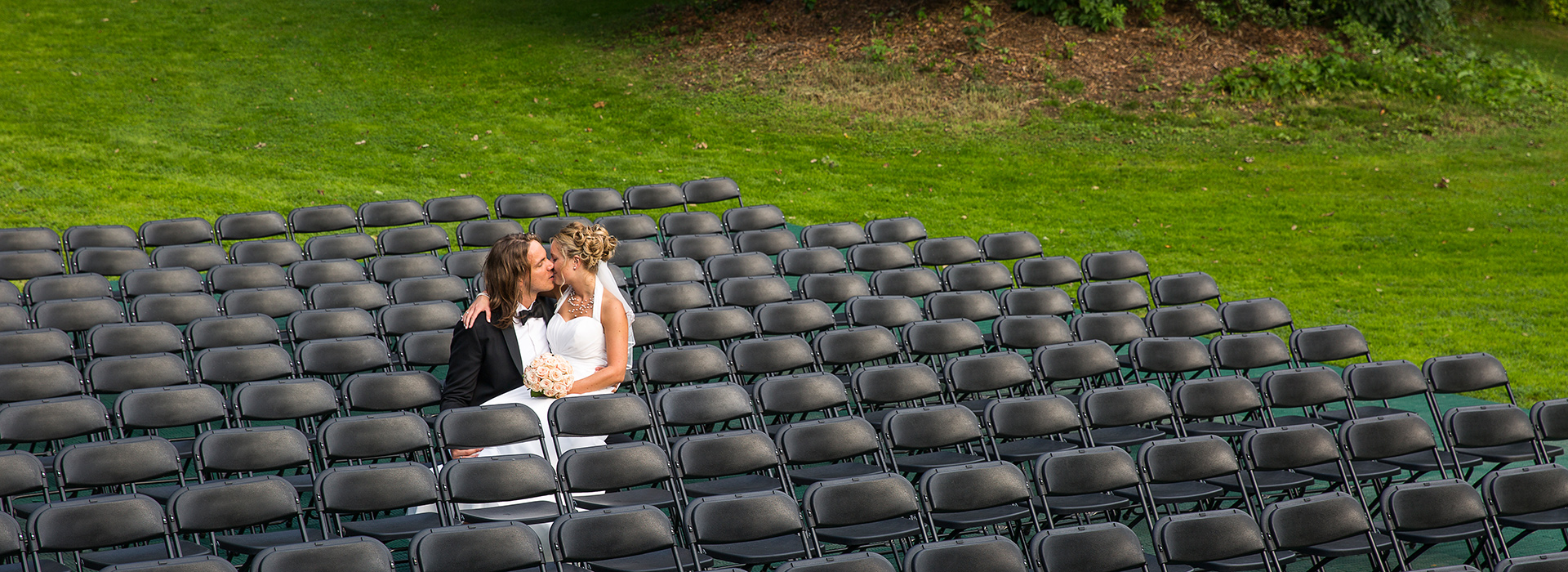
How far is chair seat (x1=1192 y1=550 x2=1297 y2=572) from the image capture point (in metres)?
4.25

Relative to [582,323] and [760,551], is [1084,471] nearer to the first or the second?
[760,551]

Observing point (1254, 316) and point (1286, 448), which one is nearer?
point (1286, 448)

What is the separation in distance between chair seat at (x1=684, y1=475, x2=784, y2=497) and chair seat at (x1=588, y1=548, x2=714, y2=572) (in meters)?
0.42

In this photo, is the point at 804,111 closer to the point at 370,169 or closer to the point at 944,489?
the point at 370,169

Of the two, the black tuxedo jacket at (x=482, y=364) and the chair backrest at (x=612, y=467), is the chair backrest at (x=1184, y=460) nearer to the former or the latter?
the chair backrest at (x=612, y=467)

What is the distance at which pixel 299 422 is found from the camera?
543 centimetres

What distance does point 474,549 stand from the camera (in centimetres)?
372


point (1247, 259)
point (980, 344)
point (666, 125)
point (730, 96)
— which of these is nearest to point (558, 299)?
point (980, 344)

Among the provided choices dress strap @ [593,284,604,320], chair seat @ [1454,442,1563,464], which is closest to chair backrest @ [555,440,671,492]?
dress strap @ [593,284,604,320]

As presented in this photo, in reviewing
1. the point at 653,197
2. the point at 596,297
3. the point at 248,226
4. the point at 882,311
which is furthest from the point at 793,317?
the point at 248,226

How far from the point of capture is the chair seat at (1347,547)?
4352mm

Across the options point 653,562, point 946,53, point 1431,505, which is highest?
point 946,53

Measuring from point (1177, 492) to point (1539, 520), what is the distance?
1.56 meters

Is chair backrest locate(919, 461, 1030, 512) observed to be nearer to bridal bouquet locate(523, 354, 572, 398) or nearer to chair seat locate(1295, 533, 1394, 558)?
chair seat locate(1295, 533, 1394, 558)
